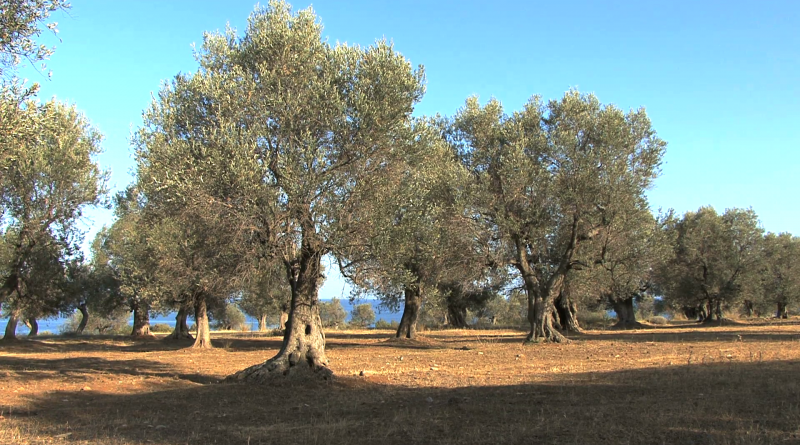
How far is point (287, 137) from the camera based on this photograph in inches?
582

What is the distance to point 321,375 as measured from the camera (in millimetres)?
15242

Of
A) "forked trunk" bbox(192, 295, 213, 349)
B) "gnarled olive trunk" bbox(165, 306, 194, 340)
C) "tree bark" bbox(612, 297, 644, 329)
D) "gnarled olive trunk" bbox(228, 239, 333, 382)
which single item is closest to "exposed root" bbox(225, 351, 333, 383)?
"gnarled olive trunk" bbox(228, 239, 333, 382)

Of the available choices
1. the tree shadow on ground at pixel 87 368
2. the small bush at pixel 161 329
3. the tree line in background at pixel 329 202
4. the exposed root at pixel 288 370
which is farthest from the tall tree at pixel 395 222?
the small bush at pixel 161 329

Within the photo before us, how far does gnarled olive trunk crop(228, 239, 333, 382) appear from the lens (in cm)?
1520

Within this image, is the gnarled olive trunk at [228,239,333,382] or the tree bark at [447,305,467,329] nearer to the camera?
the gnarled olive trunk at [228,239,333,382]

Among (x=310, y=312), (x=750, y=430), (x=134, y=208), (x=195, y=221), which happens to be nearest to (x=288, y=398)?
(x=310, y=312)

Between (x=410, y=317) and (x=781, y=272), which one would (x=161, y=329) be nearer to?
(x=410, y=317)

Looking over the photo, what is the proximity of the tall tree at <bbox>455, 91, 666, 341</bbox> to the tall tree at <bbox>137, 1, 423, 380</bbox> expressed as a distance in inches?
487

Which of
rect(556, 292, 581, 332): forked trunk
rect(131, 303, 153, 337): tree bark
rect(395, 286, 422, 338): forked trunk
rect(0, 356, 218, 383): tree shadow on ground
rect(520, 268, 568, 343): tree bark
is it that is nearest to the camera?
rect(0, 356, 218, 383): tree shadow on ground

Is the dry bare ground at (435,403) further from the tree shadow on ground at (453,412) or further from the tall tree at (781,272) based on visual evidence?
the tall tree at (781,272)

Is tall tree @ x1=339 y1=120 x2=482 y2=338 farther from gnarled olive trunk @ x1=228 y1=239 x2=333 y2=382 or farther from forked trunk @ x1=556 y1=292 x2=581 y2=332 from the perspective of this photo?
forked trunk @ x1=556 y1=292 x2=581 y2=332

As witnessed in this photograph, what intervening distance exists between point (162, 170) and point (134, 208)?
51.1 ft

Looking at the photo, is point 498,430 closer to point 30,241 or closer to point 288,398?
point 288,398

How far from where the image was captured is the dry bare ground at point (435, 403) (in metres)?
8.29
